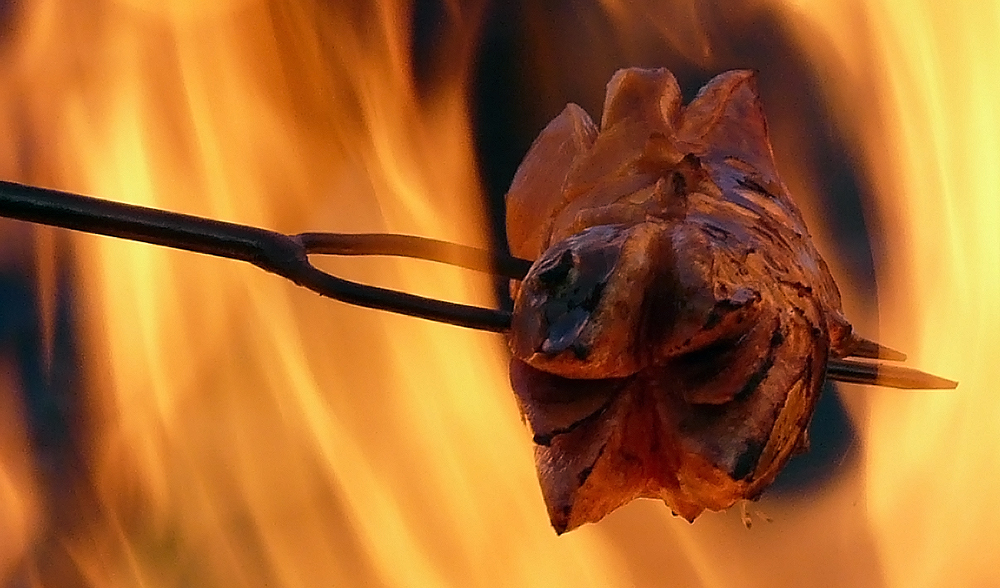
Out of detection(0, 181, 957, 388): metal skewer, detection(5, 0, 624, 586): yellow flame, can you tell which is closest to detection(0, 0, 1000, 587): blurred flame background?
detection(5, 0, 624, 586): yellow flame

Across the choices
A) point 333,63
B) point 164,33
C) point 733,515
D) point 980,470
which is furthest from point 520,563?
point 164,33

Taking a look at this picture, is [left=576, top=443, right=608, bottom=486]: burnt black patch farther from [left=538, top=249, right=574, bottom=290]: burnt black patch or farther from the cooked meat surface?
[left=538, top=249, right=574, bottom=290]: burnt black patch

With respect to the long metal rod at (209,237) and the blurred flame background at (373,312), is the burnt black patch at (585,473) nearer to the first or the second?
the long metal rod at (209,237)

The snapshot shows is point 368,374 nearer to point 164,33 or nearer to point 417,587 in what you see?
point 417,587

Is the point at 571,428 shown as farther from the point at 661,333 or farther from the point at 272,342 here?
the point at 272,342

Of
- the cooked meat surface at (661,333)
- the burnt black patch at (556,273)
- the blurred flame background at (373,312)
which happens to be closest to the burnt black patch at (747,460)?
the cooked meat surface at (661,333)

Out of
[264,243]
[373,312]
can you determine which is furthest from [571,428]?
[373,312]
